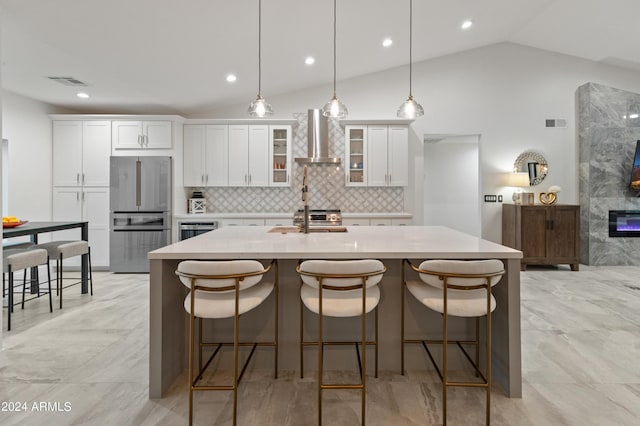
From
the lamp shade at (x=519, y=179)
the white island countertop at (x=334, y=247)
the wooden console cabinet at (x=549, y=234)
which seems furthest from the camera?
the lamp shade at (x=519, y=179)

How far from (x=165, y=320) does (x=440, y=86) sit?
Result: 5.72m

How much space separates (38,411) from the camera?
6.61 ft

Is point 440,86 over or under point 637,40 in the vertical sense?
under

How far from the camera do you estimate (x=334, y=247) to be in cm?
227

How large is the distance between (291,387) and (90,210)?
16.1 ft

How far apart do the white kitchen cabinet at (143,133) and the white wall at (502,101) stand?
79cm

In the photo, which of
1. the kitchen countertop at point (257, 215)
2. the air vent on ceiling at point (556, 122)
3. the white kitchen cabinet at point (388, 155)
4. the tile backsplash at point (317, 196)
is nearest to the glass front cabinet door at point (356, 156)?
the white kitchen cabinet at point (388, 155)

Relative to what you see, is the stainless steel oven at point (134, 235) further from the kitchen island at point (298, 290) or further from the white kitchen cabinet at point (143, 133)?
the kitchen island at point (298, 290)

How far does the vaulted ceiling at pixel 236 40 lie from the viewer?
346 cm

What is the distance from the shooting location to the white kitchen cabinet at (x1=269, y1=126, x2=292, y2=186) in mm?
5789

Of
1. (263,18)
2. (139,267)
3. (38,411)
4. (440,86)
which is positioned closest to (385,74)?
(440,86)

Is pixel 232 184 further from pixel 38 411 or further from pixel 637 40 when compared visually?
pixel 637 40

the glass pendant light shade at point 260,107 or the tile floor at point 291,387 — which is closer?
the tile floor at point 291,387

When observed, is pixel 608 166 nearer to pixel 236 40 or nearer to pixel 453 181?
pixel 453 181
